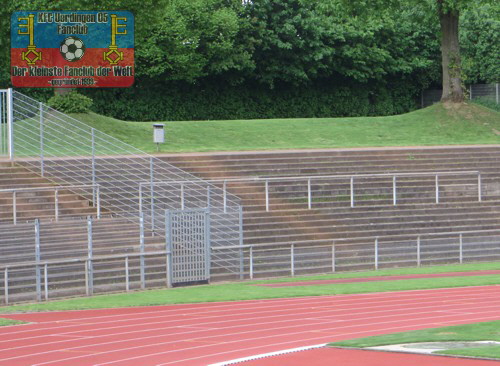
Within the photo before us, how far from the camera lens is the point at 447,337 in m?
15.4

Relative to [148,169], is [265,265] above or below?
below


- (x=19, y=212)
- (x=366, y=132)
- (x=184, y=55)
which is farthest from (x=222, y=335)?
(x=184, y=55)

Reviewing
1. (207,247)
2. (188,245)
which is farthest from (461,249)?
(188,245)

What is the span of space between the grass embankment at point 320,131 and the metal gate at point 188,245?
31.9 feet

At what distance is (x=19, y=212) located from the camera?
2575cm

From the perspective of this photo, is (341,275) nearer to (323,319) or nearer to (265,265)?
(265,265)

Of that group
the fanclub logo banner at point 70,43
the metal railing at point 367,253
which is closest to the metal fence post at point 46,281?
the metal railing at point 367,253

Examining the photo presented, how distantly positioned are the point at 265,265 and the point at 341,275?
2.01 metres

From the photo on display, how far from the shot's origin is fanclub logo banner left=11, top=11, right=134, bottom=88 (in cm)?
3481

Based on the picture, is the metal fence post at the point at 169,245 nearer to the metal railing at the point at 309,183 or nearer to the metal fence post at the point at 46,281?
the metal railing at the point at 309,183

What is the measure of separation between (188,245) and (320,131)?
1679 centimetres

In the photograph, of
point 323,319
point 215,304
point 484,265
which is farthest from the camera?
point 484,265

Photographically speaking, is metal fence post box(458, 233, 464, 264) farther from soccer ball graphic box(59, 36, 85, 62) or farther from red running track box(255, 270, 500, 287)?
soccer ball graphic box(59, 36, 85, 62)

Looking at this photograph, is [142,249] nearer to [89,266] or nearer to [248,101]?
[89,266]
